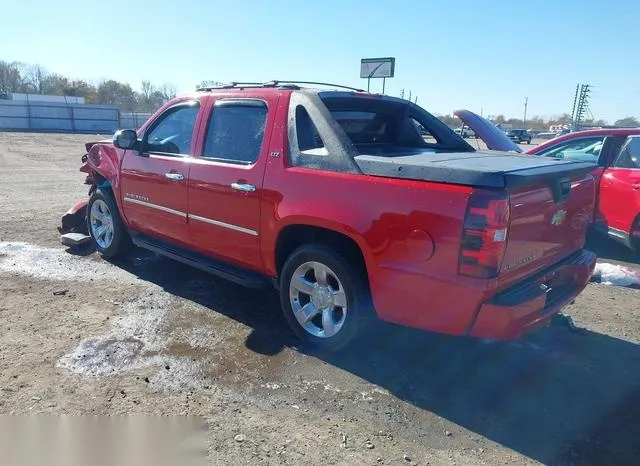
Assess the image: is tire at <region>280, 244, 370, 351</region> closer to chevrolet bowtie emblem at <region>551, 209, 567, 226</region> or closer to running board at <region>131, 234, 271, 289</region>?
running board at <region>131, 234, 271, 289</region>

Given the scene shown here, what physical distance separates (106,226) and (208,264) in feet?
7.21

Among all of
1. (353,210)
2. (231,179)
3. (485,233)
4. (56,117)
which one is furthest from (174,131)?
(56,117)

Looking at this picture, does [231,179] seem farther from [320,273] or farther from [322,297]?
[322,297]

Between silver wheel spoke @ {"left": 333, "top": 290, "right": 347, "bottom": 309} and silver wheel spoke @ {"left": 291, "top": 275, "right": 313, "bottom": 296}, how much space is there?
227mm

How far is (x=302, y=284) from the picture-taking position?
3.90 m

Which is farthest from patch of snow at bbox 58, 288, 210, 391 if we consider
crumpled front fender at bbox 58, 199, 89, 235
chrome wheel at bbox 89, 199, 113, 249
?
crumpled front fender at bbox 58, 199, 89, 235

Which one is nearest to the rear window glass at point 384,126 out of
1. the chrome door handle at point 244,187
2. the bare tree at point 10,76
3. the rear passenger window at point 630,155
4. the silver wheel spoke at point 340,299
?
the chrome door handle at point 244,187

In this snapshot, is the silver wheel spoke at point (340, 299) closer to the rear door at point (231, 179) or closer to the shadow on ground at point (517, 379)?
the shadow on ground at point (517, 379)

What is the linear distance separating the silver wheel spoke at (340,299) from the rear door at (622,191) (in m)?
4.45

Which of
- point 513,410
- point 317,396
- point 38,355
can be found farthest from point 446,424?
point 38,355

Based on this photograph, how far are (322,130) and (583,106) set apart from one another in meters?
54.0

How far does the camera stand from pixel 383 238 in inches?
126

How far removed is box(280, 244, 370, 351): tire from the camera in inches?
141

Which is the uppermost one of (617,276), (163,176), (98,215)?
(163,176)
